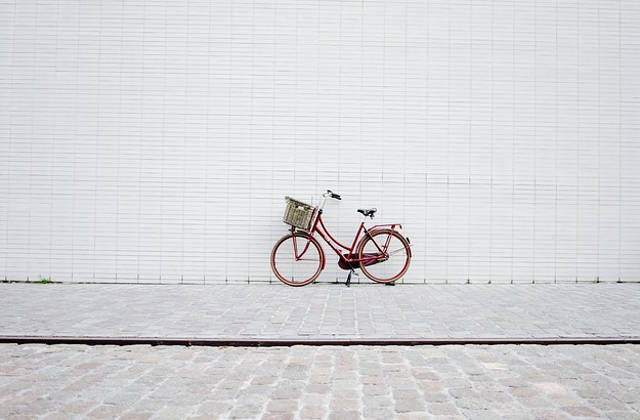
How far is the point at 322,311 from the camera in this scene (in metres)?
5.35

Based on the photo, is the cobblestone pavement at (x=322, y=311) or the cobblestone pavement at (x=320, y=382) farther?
the cobblestone pavement at (x=322, y=311)

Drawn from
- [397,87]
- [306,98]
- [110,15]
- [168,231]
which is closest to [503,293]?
[397,87]

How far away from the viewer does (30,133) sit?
773cm

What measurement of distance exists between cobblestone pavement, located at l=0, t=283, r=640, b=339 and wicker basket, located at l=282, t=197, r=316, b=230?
93 centimetres

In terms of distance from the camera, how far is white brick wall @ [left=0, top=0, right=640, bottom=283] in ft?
25.1

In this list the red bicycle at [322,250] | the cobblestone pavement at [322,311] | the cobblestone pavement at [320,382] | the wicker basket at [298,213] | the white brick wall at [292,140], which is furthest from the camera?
the white brick wall at [292,140]

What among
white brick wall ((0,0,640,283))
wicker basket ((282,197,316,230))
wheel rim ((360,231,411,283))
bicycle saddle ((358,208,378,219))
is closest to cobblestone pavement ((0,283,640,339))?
wheel rim ((360,231,411,283))

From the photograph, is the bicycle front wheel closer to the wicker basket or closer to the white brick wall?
the white brick wall

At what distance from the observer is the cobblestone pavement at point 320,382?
2721mm

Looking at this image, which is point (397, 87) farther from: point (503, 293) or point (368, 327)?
point (368, 327)

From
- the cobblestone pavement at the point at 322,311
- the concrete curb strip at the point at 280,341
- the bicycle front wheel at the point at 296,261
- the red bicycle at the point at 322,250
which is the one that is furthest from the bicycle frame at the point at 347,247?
the concrete curb strip at the point at 280,341

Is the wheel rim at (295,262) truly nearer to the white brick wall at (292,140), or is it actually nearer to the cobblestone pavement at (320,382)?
the white brick wall at (292,140)

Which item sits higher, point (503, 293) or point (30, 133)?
point (30, 133)

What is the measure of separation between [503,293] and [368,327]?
288 cm
